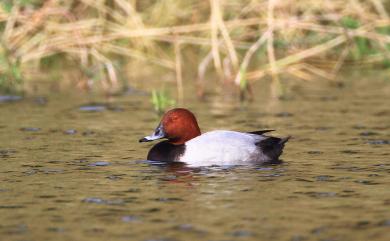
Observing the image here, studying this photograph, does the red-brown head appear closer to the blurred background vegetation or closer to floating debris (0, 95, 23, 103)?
the blurred background vegetation

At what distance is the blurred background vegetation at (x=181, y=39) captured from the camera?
47.6 feet

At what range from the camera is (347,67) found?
19047 millimetres

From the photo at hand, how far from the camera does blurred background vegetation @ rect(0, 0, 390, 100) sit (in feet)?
47.6

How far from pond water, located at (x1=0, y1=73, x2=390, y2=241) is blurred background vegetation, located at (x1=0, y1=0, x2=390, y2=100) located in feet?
3.30

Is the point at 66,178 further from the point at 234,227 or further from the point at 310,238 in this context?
the point at 310,238

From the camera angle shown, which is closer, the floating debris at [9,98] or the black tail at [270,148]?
the black tail at [270,148]

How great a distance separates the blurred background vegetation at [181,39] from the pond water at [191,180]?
3.30 ft

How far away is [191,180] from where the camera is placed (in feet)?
27.9

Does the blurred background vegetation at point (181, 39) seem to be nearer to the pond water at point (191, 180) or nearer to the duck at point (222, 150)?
the pond water at point (191, 180)

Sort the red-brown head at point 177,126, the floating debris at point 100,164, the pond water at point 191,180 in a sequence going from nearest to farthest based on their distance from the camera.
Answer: the pond water at point 191,180 → the floating debris at point 100,164 → the red-brown head at point 177,126

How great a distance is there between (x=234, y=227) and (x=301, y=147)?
13.6 ft

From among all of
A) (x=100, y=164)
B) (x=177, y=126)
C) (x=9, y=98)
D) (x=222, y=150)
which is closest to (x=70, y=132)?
(x=177, y=126)

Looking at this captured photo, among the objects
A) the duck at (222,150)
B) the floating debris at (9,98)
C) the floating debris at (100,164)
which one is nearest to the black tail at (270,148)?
the duck at (222,150)

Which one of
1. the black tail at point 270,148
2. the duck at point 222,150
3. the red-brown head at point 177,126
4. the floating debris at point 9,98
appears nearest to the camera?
the duck at point 222,150
